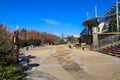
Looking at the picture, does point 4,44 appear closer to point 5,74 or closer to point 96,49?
point 5,74

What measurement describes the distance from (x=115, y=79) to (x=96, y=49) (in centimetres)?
1807

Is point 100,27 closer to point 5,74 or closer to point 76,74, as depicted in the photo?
point 76,74

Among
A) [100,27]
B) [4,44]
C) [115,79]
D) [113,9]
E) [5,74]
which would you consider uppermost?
[113,9]

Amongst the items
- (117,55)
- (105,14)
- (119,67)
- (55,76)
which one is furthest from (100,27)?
(55,76)

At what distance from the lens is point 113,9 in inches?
1779

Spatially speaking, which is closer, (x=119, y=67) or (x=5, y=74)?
(x=5, y=74)

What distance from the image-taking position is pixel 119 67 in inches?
Answer: 651

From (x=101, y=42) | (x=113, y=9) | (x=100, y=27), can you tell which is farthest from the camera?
(x=100, y=27)

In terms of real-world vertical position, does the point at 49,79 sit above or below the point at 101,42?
below

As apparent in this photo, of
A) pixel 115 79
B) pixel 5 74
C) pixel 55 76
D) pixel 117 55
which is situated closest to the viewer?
pixel 5 74

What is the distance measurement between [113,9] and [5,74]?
3882 centimetres

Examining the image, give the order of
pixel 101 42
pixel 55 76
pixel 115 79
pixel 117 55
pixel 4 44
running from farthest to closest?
1. pixel 101 42
2. pixel 117 55
3. pixel 55 76
4. pixel 115 79
5. pixel 4 44

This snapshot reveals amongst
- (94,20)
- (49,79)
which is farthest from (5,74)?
(94,20)

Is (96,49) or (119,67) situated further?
(96,49)
